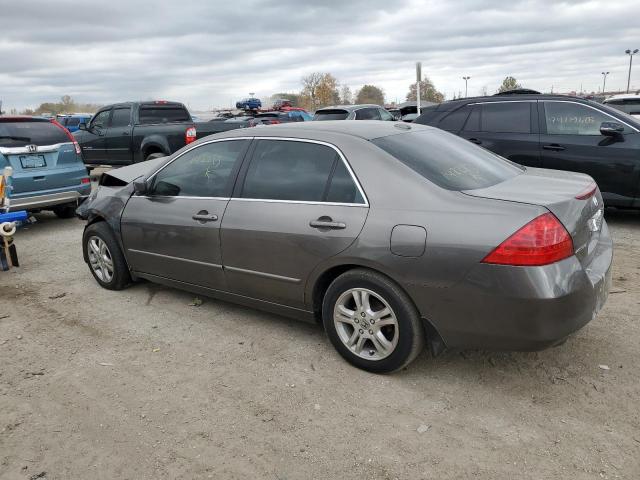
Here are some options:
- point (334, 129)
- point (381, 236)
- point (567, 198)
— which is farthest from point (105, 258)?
point (567, 198)

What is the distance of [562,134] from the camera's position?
23.1 ft

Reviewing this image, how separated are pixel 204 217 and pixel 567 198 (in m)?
2.58

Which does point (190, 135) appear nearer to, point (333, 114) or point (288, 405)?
point (333, 114)

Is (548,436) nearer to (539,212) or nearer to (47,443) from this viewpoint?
(539,212)

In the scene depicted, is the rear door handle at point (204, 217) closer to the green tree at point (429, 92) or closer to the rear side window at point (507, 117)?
the rear side window at point (507, 117)

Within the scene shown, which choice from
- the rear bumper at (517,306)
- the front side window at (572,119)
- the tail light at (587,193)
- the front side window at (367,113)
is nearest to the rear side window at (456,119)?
the front side window at (572,119)

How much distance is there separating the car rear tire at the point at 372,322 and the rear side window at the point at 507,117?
503 cm

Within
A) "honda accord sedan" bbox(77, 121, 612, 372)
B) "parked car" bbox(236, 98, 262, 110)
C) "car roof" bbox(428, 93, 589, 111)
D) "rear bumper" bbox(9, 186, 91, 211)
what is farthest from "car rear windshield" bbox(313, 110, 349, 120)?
"parked car" bbox(236, 98, 262, 110)

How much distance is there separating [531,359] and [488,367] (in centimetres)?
31

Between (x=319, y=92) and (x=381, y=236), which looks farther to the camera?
(x=319, y=92)

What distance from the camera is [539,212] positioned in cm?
286

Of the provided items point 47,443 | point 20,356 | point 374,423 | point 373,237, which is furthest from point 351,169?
point 20,356

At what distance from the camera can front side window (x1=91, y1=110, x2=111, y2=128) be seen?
1295cm

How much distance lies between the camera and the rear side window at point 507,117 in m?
7.30
